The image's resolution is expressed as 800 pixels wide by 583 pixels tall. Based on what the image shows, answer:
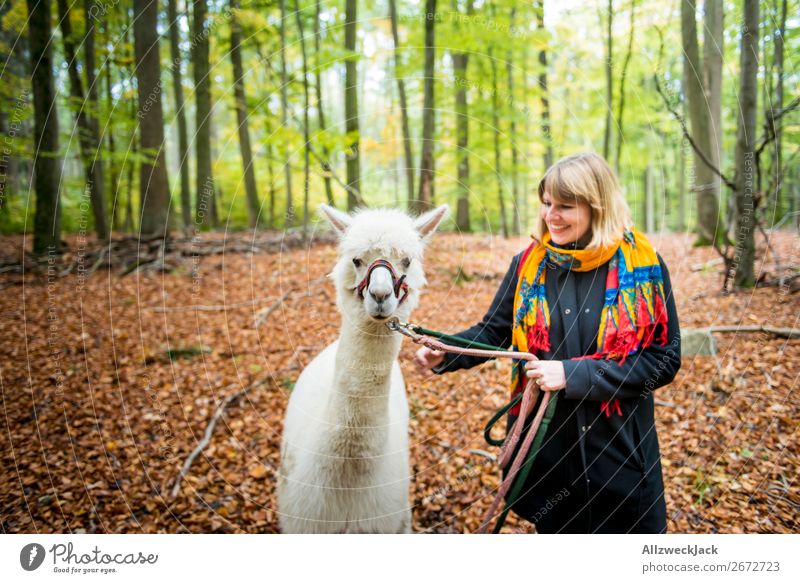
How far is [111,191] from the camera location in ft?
56.2

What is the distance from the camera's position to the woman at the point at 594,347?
1.95 m

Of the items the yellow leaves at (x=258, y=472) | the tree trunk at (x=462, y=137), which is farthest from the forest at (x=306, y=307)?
the tree trunk at (x=462, y=137)

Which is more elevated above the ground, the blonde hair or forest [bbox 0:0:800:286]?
forest [bbox 0:0:800:286]

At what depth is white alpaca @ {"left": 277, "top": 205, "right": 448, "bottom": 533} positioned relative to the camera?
2.38 meters

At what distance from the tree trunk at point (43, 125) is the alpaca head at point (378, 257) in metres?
5.95

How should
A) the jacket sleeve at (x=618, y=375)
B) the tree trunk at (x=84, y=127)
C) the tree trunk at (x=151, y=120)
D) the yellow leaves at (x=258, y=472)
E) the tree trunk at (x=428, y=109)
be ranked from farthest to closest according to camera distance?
1. the tree trunk at (x=151, y=120)
2. the tree trunk at (x=84, y=127)
3. the tree trunk at (x=428, y=109)
4. the yellow leaves at (x=258, y=472)
5. the jacket sleeve at (x=618, y=375)

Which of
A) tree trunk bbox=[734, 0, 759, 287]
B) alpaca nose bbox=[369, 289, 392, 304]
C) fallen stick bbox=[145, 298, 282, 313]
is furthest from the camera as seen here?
fallen stick bbox=[145, 298, 282, 313]

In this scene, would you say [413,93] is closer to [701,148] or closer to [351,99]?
[351,99]

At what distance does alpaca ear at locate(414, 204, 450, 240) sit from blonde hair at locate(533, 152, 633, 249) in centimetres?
70

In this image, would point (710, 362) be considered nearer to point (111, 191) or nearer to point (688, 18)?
point (688, 18)

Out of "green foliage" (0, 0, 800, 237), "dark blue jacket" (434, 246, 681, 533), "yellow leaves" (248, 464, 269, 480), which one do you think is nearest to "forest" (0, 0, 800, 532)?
"yellow leaves" (248, 464, 269, 480)

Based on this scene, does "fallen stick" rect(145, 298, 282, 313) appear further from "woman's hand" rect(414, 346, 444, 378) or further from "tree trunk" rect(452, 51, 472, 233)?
"woman's hand" rect(414, 346, 444, 378)

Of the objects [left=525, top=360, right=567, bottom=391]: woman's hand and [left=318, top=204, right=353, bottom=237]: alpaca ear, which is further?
[left=318, top=204, right=353, bottom=237]: alpaca ear
